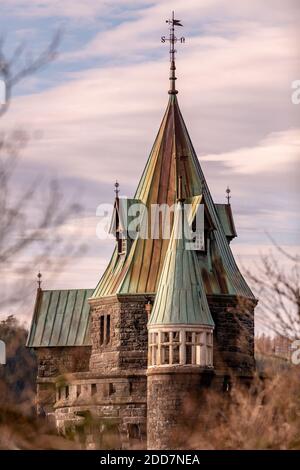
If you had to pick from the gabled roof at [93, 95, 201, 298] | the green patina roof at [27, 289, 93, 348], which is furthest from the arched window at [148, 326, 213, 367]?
the green patina roof at [27, 289, 93, 348]

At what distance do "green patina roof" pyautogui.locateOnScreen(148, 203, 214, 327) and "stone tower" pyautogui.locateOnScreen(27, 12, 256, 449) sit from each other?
0.12 ft

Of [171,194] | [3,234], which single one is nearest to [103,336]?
[171,194]

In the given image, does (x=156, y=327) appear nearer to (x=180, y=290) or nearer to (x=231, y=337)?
(x=180, y=290)

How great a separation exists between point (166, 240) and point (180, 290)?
16.9 feet

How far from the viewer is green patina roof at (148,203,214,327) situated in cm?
6735

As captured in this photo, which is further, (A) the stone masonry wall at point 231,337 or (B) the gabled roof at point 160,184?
(B) the gabled roof at point 160,184

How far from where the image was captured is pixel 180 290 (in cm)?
6794

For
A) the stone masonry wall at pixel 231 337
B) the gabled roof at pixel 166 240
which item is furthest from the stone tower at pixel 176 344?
the gabled roof at pixel 166 240

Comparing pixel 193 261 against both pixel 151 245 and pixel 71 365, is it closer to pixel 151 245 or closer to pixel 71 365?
pixel 151 245

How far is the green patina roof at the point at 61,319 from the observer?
77.3 metres

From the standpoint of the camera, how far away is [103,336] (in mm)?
72500

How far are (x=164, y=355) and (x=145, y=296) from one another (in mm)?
4340

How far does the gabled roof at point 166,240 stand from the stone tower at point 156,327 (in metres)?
0.04

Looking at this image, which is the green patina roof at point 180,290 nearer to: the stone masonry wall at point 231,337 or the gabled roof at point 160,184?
the stone masonry wall at point 231,337
